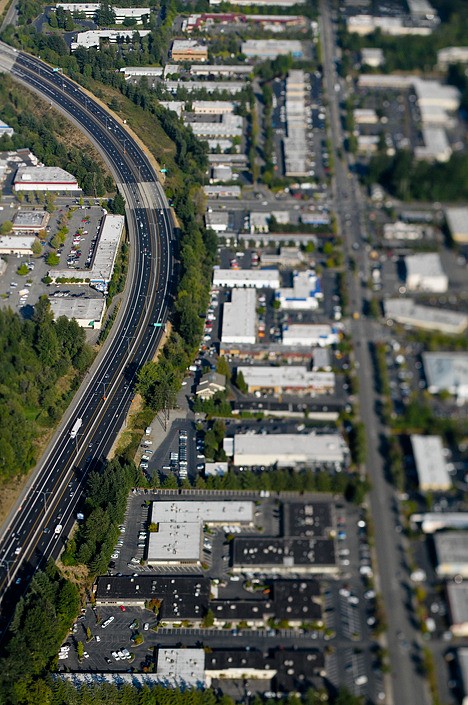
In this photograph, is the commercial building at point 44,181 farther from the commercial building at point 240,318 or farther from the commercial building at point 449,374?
the commercial building at point 449,374

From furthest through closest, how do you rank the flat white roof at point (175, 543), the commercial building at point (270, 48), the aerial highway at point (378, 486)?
1. the commercial building at point (270, 48)
2. the flat white roof at point (175, 543)
3. the aerial highway at point (378, 486)

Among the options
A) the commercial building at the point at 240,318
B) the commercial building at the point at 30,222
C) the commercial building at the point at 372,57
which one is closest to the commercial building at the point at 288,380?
the commercial building at the point at 240,318

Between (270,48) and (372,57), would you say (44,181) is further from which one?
(372,57)

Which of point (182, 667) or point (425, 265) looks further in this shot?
point (425, 265)

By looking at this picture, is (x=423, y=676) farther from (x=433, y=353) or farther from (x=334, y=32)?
(x=334, y=32)

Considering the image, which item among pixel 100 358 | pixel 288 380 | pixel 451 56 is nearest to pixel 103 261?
pixel 100 358

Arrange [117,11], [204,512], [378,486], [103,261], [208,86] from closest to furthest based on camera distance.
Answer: [378,486]
[204,512]
[103,261]
[208,86]
[117,11]
